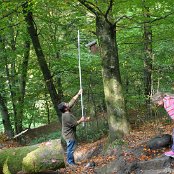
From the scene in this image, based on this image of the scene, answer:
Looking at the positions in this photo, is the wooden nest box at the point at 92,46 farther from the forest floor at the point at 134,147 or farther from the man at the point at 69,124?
the man at the point at 69,124

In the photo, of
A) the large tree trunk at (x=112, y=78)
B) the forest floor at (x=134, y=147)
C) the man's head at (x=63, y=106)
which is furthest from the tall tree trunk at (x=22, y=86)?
the man's head at (x=63, y=106)

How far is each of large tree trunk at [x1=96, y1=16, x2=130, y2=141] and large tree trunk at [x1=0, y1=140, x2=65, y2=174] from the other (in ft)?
10.6

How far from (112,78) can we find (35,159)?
4.02m

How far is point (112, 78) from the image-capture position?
32.5 feet

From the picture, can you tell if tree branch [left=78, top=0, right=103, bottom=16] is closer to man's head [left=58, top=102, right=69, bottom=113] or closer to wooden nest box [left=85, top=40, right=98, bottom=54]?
man's head [left=58, top=102, right=69, bottom=113]

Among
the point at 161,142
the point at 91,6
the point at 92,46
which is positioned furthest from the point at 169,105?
the point at 92,46

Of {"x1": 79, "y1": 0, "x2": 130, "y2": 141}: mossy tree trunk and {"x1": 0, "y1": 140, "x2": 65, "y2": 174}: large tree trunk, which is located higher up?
{"x1": 79, "y1": 0, "x2": 130, "y2": 141}: mossy tree trunk

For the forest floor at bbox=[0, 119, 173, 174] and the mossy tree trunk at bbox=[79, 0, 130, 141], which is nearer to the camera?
the forest floor at bbox=[0, 119, 173, 174]

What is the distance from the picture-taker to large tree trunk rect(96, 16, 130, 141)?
388 inches

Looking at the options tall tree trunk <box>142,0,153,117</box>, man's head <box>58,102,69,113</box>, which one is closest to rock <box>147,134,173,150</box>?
man's head <box>58,102,69,113</box>

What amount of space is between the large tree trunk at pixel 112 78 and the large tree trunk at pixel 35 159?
10.6 feet

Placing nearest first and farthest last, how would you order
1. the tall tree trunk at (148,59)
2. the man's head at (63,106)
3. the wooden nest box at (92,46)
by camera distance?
the man's head at (63,106)
the tall tree trunk at (148,59)
the wooden nest box at (92,46)

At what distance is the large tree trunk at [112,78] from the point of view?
9.84 m

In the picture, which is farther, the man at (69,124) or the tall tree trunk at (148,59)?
the tall tree trunk at (148,59)
